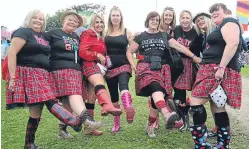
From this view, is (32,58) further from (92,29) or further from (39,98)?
(92,29)

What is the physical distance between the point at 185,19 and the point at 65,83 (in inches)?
91.1

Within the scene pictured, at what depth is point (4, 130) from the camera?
6.33m

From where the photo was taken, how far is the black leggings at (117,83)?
17.2 ft

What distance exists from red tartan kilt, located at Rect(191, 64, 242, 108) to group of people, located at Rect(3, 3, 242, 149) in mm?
14

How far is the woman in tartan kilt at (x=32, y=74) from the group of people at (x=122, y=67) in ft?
0.04

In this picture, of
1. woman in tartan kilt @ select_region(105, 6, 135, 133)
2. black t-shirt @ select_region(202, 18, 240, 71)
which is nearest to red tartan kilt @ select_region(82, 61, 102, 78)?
woman in tartan kilt @ select_region(105, 6, 135, 133)

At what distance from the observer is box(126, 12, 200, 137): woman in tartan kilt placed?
5148mm

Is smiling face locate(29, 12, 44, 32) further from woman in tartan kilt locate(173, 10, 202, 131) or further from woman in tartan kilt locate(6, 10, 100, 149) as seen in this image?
woman in tartan kilt locate(173, 10, 202, 131)

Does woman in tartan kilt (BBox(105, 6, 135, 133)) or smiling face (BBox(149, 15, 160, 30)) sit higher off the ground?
smiling face (BBox(149, 15, 160, 30))

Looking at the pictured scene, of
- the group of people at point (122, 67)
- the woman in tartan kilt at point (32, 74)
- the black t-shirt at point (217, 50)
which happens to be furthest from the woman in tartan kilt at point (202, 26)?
the woman in tartan kilt at point (32, 74)

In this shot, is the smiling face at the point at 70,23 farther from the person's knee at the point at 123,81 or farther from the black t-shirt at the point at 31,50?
the person's knee at the point at 123,81

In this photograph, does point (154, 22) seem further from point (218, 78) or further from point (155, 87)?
point (218, 78)

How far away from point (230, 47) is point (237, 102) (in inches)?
30.7

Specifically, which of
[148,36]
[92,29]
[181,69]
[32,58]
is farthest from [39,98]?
[181,69]
